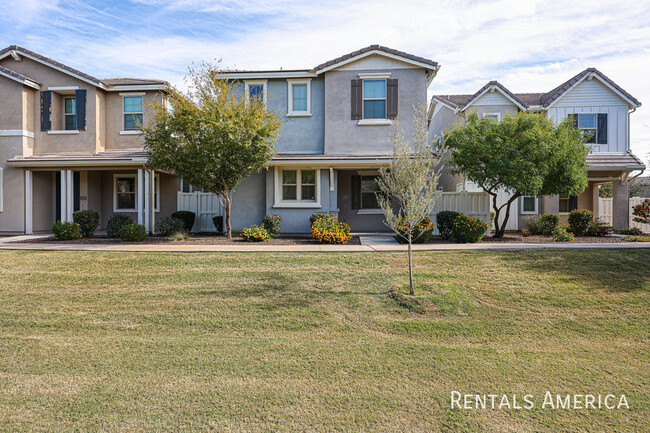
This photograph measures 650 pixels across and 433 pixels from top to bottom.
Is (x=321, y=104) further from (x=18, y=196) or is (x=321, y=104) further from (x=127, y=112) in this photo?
(x=18, y=196)

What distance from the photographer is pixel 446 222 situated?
43.5ft

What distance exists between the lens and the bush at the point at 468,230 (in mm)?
12258

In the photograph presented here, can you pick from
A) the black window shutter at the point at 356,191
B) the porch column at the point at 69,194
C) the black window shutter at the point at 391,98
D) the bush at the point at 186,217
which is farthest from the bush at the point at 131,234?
the black window shutter at the point at 391,98

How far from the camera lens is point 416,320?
6777 mm

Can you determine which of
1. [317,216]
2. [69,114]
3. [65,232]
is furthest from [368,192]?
[69,114]

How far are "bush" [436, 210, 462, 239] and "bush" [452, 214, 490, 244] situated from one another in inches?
22.5

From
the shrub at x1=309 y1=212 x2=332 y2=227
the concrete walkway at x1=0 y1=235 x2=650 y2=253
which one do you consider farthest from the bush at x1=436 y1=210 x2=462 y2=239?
the shrub at x1=309 y1=212 x2=332 y2=227

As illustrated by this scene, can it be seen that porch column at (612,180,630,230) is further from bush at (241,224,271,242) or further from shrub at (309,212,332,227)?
bush at (241,224,271,242)

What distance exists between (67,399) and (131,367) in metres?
0.87

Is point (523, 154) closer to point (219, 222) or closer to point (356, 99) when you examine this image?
point (356, 99)

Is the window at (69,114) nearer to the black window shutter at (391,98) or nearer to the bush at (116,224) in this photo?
the bush at (116,224)

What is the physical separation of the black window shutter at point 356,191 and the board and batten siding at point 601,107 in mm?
9669

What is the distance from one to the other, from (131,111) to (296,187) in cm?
848

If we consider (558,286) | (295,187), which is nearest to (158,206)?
(295,187)
